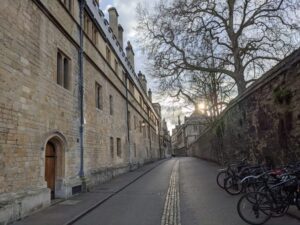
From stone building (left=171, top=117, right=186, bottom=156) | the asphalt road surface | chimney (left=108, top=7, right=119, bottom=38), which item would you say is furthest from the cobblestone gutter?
stone building (left=171, top=117, right=186, bottom=156)

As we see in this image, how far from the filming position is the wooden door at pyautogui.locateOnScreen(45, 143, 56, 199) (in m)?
10.5

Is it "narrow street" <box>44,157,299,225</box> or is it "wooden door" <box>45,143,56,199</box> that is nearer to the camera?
"narrow street" <box>44,157,299,225</box>

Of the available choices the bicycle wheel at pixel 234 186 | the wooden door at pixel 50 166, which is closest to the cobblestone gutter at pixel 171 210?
the bicycle wheel at pixel 234 186

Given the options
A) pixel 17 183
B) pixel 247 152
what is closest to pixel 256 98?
pixel 247 152

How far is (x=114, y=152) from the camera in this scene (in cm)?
1917

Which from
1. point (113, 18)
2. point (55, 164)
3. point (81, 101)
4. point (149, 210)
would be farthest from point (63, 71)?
point (113, 18)

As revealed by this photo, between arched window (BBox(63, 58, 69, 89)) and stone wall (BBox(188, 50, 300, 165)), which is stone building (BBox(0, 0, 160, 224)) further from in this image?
stone wall (BBox(188, 50, 300, 165))

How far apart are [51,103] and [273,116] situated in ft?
26.1

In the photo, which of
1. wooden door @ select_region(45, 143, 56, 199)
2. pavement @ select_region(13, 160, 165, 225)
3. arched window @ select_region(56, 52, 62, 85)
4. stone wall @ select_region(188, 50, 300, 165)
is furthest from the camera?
arched window @ select_region(56, 52, 62, 85)

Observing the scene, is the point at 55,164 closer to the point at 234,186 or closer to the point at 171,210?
the point at 171,210

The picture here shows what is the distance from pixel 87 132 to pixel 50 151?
3.14 m

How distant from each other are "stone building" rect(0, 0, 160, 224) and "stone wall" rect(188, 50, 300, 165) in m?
7.53

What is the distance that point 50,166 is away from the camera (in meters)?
10.7

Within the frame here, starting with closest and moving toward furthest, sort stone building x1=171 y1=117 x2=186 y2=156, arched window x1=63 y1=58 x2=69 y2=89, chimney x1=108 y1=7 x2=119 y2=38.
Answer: arched window x1=63 y1=58 x2=69 y2=89, chimney x1=108 y1=7 x2=119 y2=38, stone building x1=171 y1=117 x2=186 y2=156
